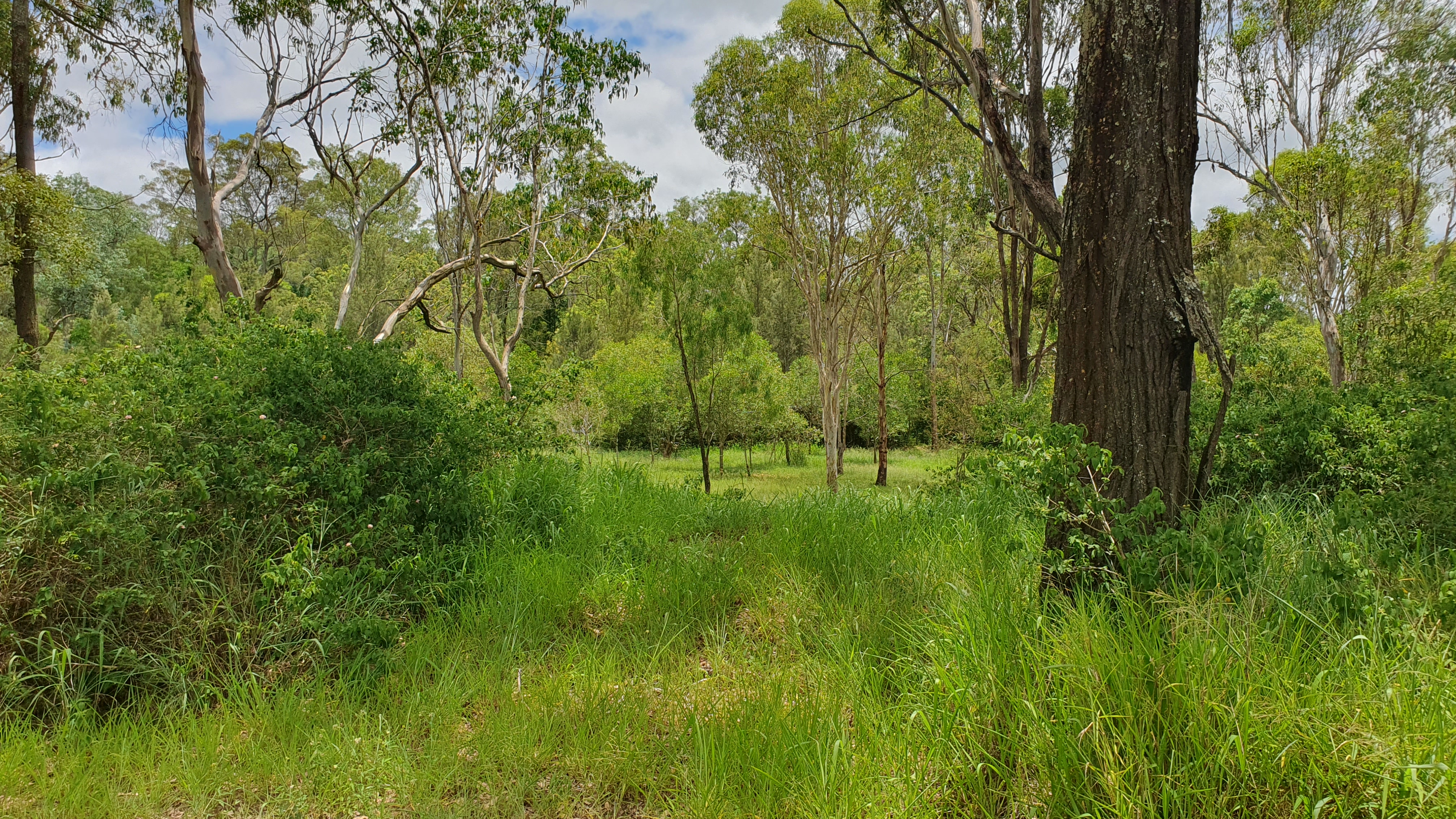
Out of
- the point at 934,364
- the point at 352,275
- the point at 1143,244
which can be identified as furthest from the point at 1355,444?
the point at 934,364

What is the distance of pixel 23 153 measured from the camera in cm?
895

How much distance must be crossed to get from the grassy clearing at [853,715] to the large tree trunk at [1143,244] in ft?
1.52

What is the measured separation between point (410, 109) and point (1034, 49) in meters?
9.23

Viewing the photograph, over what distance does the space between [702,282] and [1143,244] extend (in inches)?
324

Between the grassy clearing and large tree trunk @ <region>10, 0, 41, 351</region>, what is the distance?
10192mm

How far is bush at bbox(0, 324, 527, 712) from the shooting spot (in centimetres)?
251

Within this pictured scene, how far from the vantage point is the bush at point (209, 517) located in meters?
2.51

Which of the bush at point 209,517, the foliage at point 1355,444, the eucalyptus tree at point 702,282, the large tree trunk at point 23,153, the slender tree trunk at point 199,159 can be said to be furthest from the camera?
the eucalyptus tree at point 702,282

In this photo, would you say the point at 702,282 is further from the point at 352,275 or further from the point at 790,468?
the point at 790,468

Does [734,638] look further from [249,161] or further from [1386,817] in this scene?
[249,161]

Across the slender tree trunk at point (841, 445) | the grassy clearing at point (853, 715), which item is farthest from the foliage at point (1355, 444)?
the slender tree trunk at point (841, 445)

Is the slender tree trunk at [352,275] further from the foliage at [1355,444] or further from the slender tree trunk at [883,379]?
the slender tree trunk at [883,379]

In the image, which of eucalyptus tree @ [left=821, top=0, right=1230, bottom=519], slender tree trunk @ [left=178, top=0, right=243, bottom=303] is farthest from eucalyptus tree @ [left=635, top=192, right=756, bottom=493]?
eucalyptus tree @ [left=821, top=0, right=1230, bottom=519]

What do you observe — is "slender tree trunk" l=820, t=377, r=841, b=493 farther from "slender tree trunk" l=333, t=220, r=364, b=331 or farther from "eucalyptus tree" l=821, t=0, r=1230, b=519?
"eucalyptus tree" l=821, t=0, r=1230, b=519
